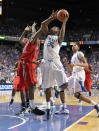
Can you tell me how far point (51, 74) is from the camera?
14.6ft

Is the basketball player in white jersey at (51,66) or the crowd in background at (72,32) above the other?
the crowd in background at (72,32)

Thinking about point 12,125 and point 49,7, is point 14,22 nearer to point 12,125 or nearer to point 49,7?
point 49,7

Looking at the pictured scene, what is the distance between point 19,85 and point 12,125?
1.41 m

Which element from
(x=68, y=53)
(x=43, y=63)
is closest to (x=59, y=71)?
(x=43, y=63)

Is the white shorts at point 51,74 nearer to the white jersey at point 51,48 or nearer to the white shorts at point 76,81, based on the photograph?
the white jersey at point 51,48

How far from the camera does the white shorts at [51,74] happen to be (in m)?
4.43

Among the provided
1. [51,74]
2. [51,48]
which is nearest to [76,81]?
[51,74]

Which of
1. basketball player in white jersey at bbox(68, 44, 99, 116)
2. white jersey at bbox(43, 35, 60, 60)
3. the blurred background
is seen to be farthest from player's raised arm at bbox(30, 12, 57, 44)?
the blurred background

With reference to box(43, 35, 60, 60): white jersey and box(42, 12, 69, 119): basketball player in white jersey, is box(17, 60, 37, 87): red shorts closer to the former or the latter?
box(42, 12, 69, 119): basketball player in white jersey

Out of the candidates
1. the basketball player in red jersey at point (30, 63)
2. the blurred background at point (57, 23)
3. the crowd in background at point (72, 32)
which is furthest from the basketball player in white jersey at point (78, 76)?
the crowd in background at point (72, 32)

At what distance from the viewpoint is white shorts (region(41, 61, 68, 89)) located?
443cm

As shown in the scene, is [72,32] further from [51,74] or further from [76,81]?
[51,74]

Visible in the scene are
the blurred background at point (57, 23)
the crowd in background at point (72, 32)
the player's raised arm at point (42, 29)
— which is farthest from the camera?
the blurred background at point (57, 23)

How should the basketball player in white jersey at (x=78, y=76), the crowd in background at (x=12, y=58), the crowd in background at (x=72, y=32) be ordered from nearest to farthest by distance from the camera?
the basketball player in white jersey at (x=78, y=76) → the crowd in background at (x=12, y=58) → the crowd in background at (x=72, y=32)
